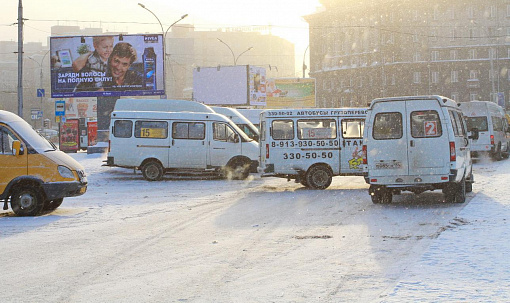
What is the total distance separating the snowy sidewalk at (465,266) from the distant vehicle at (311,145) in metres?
7.08

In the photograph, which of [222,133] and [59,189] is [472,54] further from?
[59,189]

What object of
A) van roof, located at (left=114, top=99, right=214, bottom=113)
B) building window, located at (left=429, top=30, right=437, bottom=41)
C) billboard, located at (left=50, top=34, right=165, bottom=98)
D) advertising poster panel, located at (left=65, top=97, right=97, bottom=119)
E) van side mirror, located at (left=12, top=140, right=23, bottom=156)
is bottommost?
van side mirror, located at (left=12, top=140, right=23, bottom=156)

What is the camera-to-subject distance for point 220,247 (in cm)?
945

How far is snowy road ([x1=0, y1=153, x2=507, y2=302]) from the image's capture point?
22.4 feet

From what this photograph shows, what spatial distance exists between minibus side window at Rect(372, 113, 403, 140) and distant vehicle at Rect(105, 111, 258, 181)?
927cm

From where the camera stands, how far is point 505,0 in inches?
3720

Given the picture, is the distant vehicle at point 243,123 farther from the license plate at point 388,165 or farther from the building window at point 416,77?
the building window at point 416,77

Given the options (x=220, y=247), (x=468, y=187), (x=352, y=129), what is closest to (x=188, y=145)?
(x=352, y=129)

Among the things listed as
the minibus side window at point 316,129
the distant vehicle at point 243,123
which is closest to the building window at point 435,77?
the distant vehicle at point 243,123

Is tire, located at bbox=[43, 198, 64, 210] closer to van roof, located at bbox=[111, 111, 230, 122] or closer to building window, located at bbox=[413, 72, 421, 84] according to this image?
van roof, located at bbox=[111, 111, 230, 122]

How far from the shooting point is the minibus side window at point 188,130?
918 inches

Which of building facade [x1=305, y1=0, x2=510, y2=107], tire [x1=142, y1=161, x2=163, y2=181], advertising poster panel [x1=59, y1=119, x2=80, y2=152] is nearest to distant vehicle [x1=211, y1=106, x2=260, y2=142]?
tire [x1=142, y1=161, x2=163, y2=181]

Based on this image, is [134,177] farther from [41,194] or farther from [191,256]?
[191,256]

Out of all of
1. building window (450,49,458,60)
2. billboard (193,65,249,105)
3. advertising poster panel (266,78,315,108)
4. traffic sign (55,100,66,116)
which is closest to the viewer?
traffic sign (55,100,66,116)
